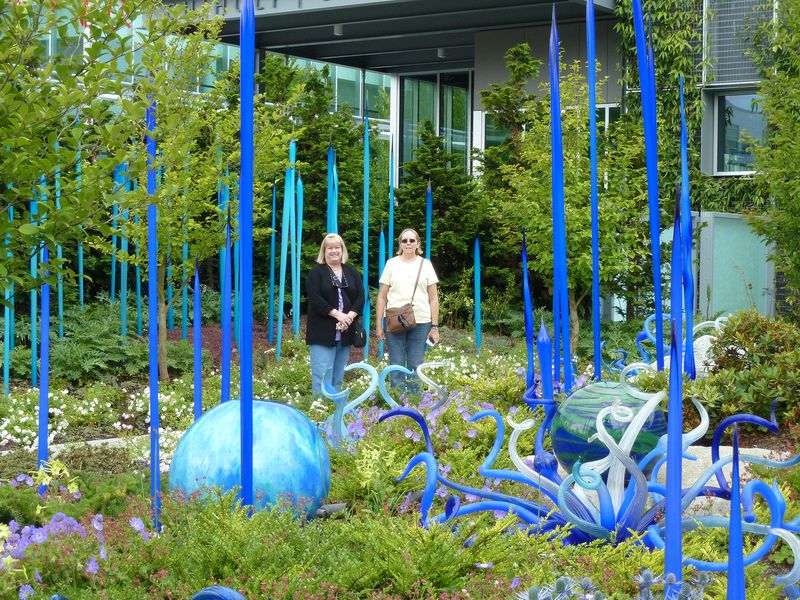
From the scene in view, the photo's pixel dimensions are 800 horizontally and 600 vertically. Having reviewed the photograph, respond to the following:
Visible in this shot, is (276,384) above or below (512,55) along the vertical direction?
below

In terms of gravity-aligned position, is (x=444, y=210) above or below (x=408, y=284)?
above

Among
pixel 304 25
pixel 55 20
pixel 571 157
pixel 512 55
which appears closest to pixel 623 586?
pixel 55 20

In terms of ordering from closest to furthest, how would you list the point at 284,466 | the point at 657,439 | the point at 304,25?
1. the point at 284,466
2. the point at 657,439
3. the point at 304,25

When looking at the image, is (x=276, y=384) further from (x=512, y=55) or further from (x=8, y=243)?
(x=512, y=55)

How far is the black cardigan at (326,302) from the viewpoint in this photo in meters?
7.95

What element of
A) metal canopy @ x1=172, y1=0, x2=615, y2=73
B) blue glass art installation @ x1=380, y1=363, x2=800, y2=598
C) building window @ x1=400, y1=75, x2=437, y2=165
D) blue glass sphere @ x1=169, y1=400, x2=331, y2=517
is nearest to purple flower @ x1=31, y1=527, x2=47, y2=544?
blue glass sphere @ x1=169, y1=400, x2=331, y2=517

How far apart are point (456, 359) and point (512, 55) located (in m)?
6.64

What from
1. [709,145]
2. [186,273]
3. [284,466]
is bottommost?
[284,466]

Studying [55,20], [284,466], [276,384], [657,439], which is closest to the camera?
[55,20]

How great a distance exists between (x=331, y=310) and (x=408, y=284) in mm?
753

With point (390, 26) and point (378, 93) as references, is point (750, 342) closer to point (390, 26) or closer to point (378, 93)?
point (390, 26)

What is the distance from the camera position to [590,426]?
14.5ft

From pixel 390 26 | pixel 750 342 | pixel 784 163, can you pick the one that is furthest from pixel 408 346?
pixel 390 26

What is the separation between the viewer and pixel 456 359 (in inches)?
444
